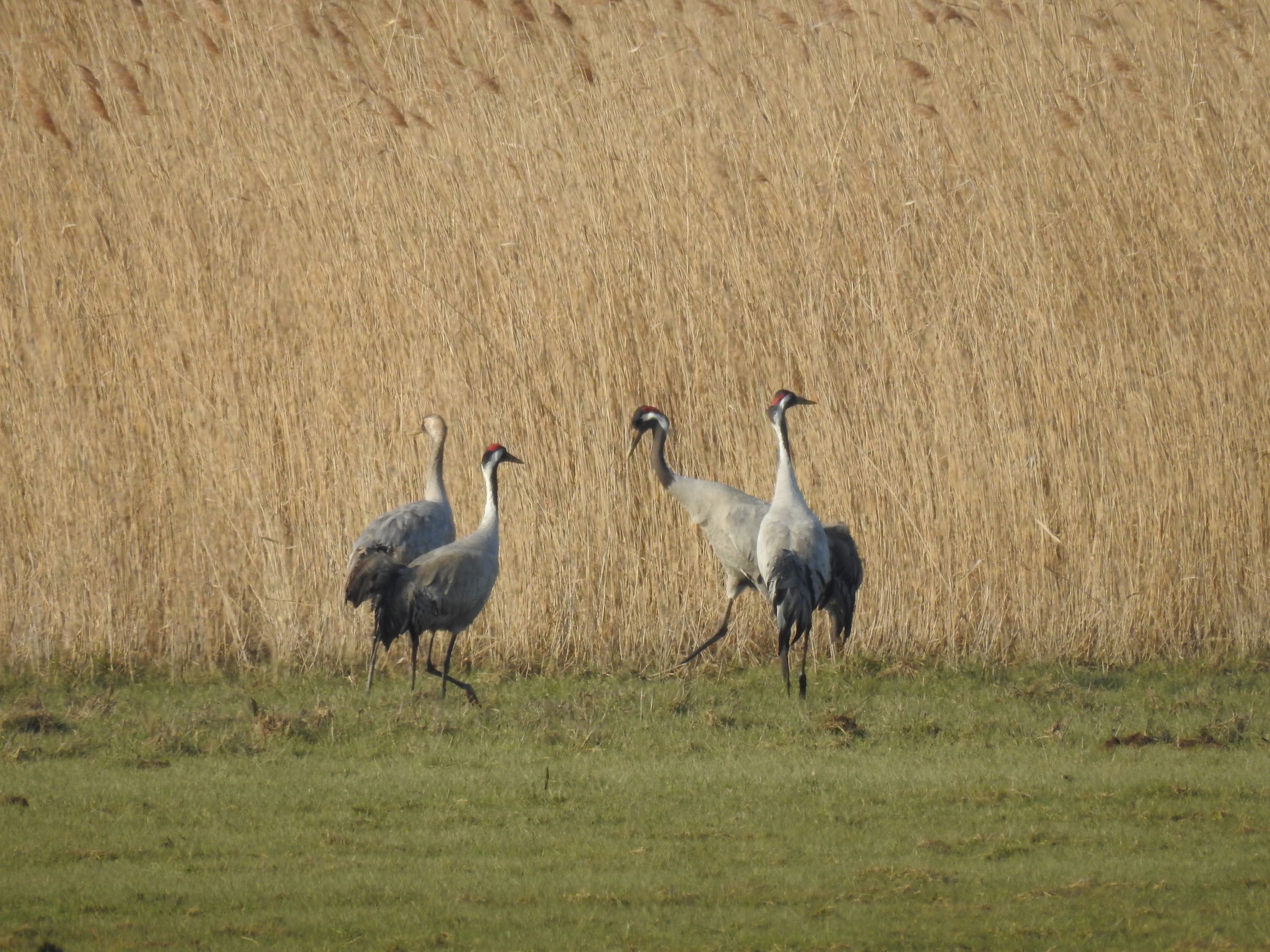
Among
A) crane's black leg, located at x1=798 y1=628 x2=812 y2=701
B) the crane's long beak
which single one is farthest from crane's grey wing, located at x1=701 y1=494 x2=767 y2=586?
the crane's long beak

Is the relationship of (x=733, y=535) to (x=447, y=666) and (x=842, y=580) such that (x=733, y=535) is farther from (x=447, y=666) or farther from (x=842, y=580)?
(x=447, y=666)

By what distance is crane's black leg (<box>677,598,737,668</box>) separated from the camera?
9.23 meters

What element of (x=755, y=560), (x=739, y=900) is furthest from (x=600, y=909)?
(x=755, y=560)

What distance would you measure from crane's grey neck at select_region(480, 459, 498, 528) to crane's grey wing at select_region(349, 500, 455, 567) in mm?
276

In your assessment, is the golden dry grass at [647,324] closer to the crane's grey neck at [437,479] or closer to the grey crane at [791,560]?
the crane's grey neck at [437,479]

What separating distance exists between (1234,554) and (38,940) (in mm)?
7172

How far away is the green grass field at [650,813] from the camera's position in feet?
16.1

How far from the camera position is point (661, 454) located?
372 inches

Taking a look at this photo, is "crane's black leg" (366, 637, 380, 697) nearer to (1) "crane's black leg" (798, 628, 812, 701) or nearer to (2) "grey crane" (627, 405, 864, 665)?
(2) "grey crane" (627, 405, 864, 665)

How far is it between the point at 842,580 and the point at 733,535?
651mm

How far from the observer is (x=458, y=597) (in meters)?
8.62

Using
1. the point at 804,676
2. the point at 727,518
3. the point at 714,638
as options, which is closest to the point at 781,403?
the point at 727,518

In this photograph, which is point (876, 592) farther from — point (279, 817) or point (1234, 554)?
point (279, 817)

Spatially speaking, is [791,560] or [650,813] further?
[791,560]
